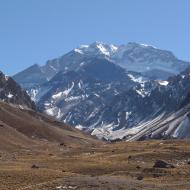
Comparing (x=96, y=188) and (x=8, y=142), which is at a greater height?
(x=8, y=142)

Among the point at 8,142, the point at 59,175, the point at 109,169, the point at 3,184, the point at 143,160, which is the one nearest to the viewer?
the point at 3,184

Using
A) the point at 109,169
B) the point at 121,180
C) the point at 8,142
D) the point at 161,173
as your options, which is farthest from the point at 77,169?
the point at 8,142

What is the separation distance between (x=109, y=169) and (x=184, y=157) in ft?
73.3

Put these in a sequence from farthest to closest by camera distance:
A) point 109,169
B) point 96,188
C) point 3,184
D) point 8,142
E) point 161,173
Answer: point 8,142 < point 109,169 < point 161,173 < point 3,184 < point 96,188

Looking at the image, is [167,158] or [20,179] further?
[167,158]

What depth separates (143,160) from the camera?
336 ft

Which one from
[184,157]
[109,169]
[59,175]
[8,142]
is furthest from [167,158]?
[8,142]

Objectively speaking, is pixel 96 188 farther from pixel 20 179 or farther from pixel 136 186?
pixel 20 179

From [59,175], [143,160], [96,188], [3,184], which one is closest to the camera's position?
[96,188]

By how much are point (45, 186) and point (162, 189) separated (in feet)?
39.8

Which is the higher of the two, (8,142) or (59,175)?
(8,142)

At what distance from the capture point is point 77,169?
86875 millimetres

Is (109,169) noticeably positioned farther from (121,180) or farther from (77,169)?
(121,180)

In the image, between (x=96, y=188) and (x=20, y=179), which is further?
(x=20, y=179)
